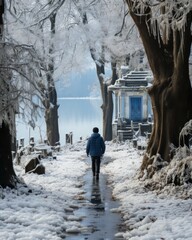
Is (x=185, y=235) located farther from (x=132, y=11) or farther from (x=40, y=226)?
(x=132, y=11)

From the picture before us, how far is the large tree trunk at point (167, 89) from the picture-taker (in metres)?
13.3

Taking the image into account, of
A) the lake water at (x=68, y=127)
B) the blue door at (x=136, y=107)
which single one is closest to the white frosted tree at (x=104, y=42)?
the blue door at (x=136, y=107)

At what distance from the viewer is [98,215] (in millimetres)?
10336

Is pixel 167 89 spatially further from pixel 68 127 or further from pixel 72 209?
pixel 68 127

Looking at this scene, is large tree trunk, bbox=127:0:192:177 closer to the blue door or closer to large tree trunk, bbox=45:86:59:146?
large tree trunk, bbox=45:86:59:146

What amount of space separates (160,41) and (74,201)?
5385mm

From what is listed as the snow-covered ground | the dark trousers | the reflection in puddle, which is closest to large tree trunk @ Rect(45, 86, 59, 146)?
the dark trousers

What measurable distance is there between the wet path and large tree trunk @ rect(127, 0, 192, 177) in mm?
1651

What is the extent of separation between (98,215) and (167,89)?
478cm

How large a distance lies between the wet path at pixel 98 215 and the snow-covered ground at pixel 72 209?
0.18 m

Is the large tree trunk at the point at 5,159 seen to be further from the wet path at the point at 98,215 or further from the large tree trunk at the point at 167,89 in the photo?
the large tree trunk at the point at 167,89

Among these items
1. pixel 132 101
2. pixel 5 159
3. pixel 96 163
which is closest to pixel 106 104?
pixel 132 101

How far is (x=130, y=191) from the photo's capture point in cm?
1293

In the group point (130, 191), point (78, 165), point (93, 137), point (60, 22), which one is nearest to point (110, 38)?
point (60, 22)
